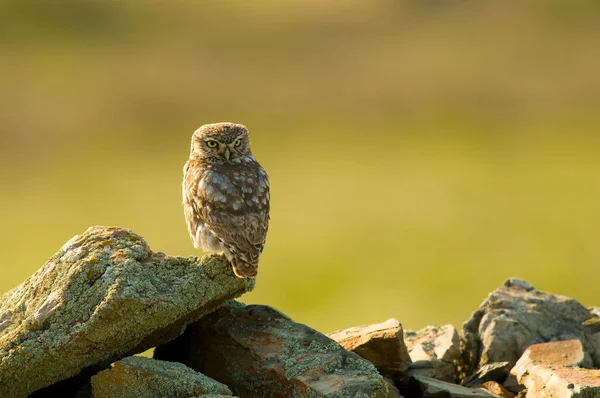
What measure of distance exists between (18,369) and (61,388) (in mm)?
707

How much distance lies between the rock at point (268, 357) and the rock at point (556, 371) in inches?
54.5

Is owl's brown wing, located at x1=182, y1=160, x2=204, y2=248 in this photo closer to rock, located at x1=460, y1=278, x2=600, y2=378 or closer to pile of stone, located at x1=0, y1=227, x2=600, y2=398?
pile of stone, located at x1=0, y1=227, x2=600, y2=398

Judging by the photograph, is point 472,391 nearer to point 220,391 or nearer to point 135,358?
point 220,391

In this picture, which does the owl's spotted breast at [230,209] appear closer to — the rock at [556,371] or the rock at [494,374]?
the rock at [494,374]

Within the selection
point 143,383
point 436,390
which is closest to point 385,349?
point 436,390

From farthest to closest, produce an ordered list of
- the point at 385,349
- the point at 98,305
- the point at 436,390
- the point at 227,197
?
the point at 227,197 → the point at 385,349 → the point at 436,390 → the point at 98,305

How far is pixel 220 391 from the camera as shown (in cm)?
598

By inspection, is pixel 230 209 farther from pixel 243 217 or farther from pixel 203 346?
pixel 203 346

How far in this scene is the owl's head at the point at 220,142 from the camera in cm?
802

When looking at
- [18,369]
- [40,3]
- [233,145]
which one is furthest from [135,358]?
[40,3]

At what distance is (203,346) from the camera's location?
6.91 meters

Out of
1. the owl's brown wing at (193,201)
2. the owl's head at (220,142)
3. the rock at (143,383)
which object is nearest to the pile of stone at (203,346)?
the rock at (143,383)

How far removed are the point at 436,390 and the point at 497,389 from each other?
2.25 feet

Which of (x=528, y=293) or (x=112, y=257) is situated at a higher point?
(x=528, y=293)
